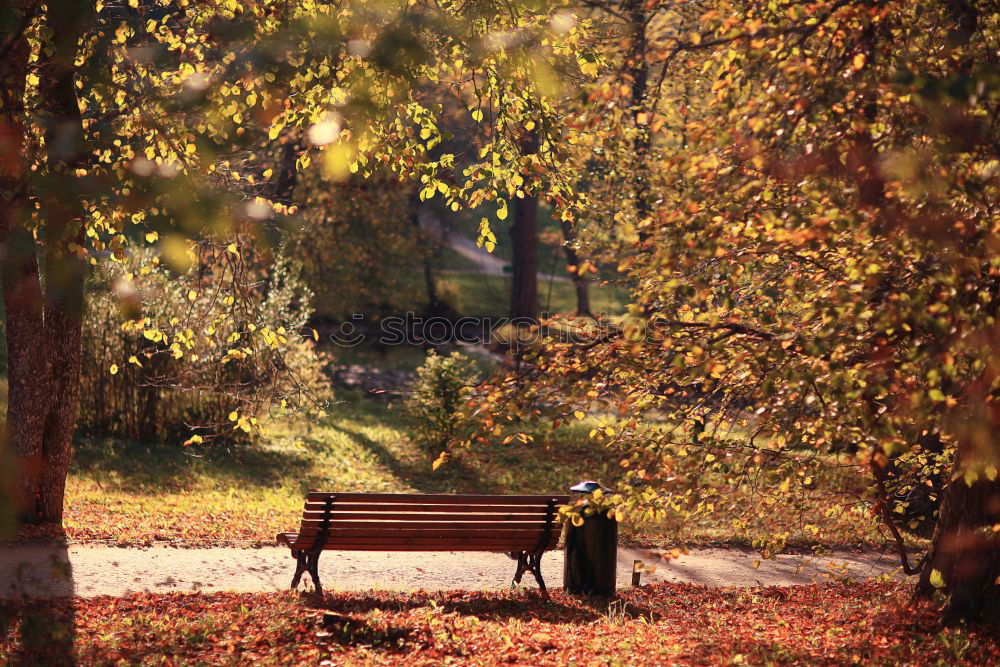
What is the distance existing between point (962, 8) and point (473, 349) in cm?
2379

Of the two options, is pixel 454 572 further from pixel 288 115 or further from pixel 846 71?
pixel 846 71

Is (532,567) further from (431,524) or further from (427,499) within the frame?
(427,499)

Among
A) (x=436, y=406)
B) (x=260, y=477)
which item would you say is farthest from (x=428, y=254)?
(x=260, y=477)

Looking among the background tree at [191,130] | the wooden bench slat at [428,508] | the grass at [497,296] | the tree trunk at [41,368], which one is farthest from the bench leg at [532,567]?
the grass at [497,296]

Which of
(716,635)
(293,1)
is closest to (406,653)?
(716,635)

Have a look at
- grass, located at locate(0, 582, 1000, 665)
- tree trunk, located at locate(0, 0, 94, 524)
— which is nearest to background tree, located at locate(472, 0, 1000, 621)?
grass, located at locate(0, 582, 1000, 665)

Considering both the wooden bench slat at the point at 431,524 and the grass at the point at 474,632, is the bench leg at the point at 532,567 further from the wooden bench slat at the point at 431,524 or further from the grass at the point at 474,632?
the wooden bench slat at the point at 431,524

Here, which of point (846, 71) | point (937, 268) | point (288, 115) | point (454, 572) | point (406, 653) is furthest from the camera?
point (454, 572)

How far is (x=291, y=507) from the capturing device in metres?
11.8

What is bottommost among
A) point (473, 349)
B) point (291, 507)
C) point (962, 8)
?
point (291, 507)

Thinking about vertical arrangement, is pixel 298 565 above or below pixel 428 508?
below

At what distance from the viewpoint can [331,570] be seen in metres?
8.32

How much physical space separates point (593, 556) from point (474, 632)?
5.35ft

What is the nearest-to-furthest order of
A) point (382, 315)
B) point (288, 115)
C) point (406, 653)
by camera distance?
point (406, 653) → point (288, 115) → point (382, 315)
